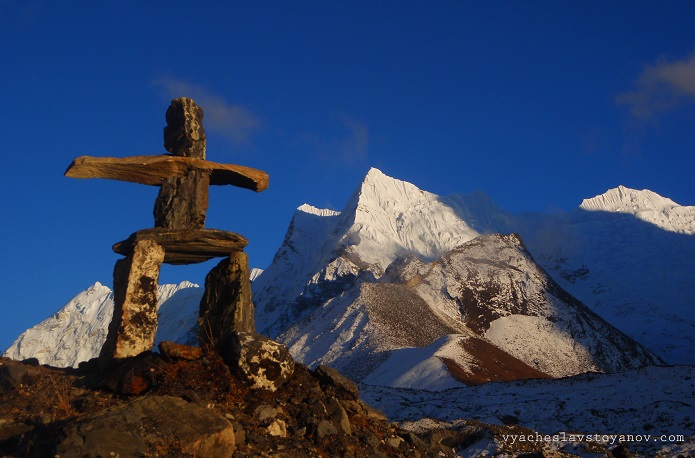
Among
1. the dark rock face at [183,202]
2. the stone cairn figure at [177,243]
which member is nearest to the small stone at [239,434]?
the stone cairn figure at [177,243]

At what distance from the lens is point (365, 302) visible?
7394 cm

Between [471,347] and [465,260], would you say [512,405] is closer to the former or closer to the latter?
[471,347]

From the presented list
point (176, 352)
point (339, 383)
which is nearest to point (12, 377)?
point (176, 352)

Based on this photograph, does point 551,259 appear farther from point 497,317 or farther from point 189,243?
point 189,243

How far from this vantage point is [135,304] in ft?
40.2

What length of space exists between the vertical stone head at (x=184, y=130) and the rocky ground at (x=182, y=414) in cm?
420

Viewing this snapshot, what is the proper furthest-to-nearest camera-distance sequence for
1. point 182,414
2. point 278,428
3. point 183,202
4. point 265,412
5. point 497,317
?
point 497,317
point 183,202
point 265,412
point 278,428
point 182,414

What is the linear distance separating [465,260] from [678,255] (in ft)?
320

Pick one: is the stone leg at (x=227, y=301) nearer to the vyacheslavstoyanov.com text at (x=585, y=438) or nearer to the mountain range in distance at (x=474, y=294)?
the mountain range in distance at (x=474, y=294)

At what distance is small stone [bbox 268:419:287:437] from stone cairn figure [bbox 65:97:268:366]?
251 cm

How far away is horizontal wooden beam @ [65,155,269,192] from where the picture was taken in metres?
13.1

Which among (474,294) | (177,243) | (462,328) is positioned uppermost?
(474,294)

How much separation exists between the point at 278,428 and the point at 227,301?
4.01m

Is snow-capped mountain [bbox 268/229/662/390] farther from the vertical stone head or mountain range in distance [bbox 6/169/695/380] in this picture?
the vertical stone head
